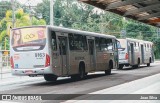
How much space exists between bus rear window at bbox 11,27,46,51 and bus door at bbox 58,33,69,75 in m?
1.14

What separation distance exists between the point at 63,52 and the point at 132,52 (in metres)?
16.1

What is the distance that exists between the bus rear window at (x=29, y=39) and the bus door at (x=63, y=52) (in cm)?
114

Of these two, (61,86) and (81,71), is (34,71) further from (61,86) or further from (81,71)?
(81,71)

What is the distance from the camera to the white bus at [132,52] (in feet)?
105

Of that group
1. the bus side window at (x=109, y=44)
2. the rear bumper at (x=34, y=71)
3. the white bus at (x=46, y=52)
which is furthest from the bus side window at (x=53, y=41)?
the bus side window at (x=109, y=44)

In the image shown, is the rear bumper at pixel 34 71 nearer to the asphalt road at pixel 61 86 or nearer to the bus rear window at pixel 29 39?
the asphalt road at pixel 61 86

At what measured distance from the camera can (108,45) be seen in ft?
83.8

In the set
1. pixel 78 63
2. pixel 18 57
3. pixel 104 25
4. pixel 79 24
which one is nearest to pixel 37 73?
pixel 18 57

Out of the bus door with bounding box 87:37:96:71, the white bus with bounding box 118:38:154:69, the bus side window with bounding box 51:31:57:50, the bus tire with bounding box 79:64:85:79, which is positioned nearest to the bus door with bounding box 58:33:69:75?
the bus side window with bounding box 51:31:57:50

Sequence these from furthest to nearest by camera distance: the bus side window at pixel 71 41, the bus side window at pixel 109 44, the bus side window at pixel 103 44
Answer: the bus side window at pixel 109 44
the bus side window at pixel 103 44
the bus side window at pixel 71 41

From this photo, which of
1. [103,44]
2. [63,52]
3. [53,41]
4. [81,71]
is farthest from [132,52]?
[53,41]

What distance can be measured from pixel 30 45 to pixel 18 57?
2.88 ft

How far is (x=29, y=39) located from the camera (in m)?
17.4

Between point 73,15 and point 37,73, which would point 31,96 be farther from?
point 73,15
